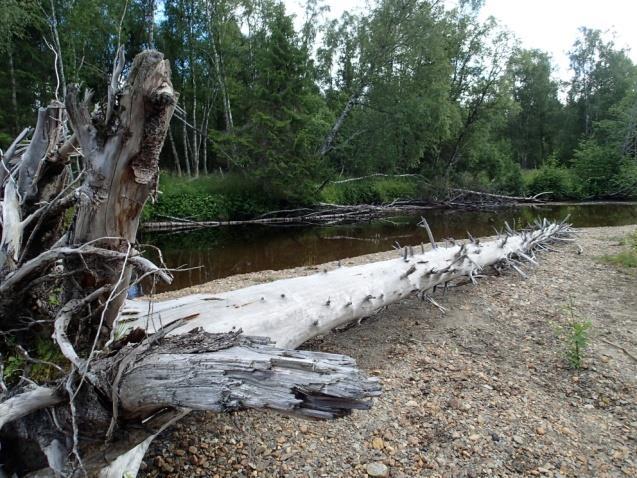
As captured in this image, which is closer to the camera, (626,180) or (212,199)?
(212,199)

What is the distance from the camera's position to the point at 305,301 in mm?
3781

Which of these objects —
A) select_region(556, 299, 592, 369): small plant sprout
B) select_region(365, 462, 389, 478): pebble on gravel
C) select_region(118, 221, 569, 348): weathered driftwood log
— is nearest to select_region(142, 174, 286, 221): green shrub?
select_region(118, 221, 569, 348): weathered driftwood log

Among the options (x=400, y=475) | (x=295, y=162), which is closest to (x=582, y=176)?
(x=295, y=162)

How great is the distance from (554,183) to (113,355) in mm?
30043

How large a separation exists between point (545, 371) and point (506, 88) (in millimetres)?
25573

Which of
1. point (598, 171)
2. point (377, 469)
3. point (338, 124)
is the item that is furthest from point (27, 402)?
point (598, 171)

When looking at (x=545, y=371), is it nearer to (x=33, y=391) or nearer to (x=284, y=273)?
(x=33, y=391)

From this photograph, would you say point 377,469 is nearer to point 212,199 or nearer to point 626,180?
point 212,199

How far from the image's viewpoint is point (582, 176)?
27.8m

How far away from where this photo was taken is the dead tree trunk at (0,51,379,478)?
1.57 meters

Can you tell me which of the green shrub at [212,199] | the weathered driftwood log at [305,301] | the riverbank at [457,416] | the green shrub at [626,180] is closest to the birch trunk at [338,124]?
the green shrub at [212,199]

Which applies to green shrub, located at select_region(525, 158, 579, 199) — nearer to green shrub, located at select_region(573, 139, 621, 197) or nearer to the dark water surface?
green shrub, located at select_region(573, 139, 621, 197)

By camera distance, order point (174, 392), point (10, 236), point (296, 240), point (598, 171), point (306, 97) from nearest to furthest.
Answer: point (174, 392) < point (10, 236) < point (296, 240) < point (306, 97) < point (598, 171)

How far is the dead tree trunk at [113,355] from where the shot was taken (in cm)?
157
